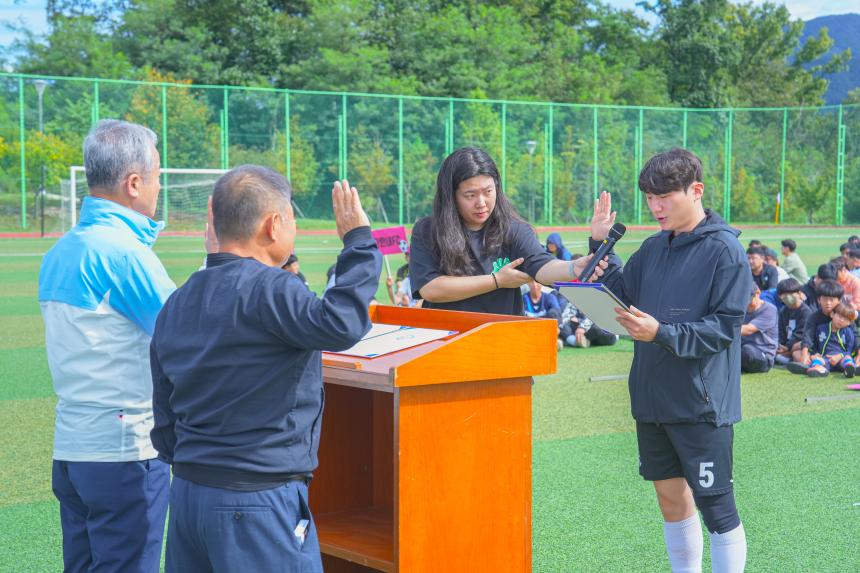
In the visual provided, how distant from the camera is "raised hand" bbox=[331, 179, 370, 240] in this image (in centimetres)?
270

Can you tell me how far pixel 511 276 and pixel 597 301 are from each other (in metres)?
0.71

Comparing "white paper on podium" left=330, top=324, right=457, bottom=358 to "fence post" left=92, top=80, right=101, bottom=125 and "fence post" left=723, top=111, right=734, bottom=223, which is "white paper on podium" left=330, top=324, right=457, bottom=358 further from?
"fence post" left=723, top=111, right=734, bottom=223

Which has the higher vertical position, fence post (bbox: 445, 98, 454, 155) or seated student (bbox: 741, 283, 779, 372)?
fence post (bbox: 445, 98, 454, 155)

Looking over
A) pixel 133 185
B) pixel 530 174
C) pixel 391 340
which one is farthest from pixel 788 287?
pixel 530 174

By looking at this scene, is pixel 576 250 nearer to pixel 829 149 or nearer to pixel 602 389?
pixel 829 149

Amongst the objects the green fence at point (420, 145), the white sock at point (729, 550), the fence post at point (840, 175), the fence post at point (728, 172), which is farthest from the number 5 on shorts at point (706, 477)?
the fence post at point (840, 175)

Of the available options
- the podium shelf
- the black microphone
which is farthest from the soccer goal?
the black microphone

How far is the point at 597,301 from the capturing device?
3465mm

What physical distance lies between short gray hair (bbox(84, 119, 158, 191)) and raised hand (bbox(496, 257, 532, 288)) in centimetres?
159

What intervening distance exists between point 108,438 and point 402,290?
989 cm

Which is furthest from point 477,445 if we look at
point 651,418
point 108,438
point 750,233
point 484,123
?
point 750,233

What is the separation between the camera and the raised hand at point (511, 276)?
411cm

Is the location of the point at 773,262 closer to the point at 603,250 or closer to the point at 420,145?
the point at 603,250

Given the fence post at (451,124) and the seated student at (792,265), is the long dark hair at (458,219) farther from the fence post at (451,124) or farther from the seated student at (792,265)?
the fence post at (451,124)
